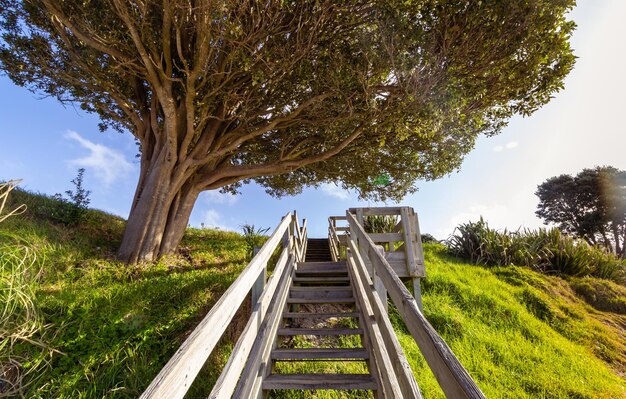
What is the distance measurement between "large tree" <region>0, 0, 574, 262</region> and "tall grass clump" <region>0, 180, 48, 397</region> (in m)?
3.32

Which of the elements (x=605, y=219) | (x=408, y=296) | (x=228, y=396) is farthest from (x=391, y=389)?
(x=605, y=219)

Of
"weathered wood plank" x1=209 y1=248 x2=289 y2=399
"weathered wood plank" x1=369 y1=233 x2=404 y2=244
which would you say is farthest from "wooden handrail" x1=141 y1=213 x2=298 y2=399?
"weathered wood plank" x1=369 y1=233 x2=404 y2=244

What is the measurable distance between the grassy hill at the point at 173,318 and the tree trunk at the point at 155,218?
0.44 m

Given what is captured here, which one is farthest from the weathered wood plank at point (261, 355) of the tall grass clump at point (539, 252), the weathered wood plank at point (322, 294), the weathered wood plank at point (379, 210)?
the tall grass clump at point (539, 252)

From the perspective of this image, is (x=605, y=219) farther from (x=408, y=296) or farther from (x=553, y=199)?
(x=408, y=296)

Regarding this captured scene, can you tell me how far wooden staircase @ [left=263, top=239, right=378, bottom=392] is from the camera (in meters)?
2.99

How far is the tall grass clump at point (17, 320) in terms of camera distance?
9.38ft

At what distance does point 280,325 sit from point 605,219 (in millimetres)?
29094

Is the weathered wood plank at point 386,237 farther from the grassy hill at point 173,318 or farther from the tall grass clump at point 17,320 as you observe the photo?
the tall grass clump at point 17,320

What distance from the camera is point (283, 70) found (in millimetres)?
6676

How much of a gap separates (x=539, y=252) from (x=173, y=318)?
1227cm

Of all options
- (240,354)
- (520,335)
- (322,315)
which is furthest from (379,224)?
(240,354)

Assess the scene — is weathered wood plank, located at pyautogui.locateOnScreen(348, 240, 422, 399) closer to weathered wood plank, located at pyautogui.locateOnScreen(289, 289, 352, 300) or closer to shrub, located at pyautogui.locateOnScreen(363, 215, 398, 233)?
weathered wood plank, located at pyautogui.locateOnScreen(289, 289, 352, 300)

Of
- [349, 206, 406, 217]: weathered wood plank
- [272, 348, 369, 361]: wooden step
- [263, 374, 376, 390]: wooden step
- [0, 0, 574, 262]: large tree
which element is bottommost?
[263, 374, 376, 390]: wooden step
